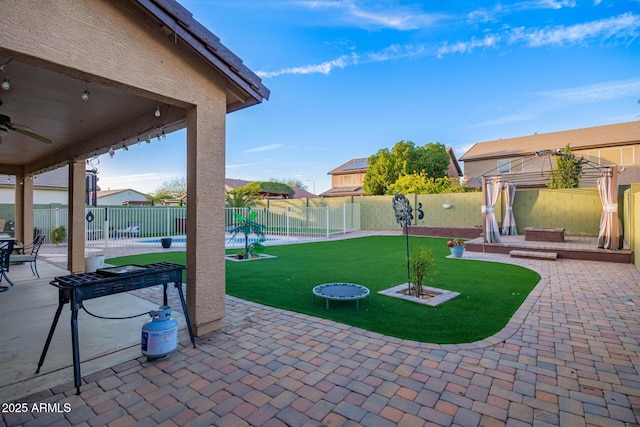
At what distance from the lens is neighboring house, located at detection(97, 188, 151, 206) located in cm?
2852

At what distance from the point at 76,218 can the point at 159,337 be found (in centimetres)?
635

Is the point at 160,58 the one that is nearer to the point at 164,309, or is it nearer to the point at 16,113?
the point at 164,309

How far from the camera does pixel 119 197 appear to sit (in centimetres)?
2984

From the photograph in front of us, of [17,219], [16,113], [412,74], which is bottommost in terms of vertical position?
[17,219]

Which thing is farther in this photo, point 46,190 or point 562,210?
point 46,190

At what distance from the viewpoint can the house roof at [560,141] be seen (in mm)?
19641

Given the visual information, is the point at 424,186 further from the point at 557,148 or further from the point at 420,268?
the point at 420,268

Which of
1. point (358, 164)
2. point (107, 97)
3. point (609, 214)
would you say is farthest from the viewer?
point (358, 164)

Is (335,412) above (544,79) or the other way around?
the other way around

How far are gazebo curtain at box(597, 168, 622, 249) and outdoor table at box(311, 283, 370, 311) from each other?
28.1 ft

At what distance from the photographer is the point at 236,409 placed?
7.32 ft

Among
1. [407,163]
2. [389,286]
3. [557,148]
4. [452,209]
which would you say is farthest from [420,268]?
[557,148]

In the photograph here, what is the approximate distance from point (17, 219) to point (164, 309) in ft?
32.3

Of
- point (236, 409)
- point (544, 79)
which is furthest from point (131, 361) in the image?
point (544, 79)
